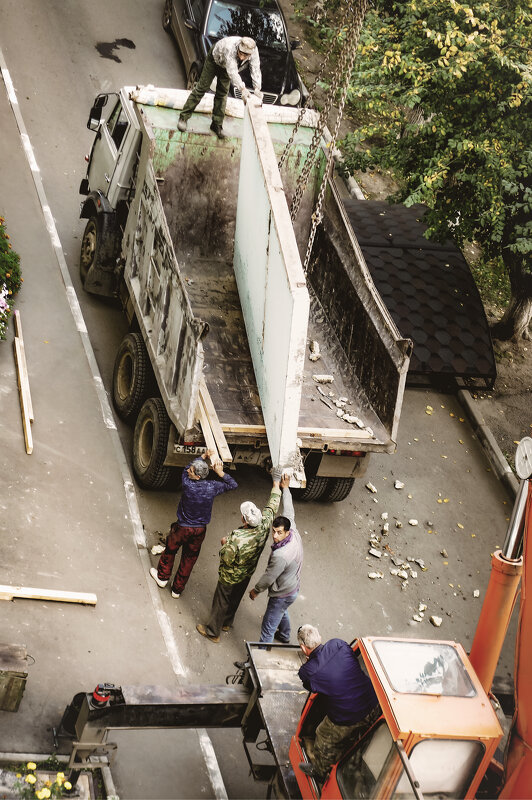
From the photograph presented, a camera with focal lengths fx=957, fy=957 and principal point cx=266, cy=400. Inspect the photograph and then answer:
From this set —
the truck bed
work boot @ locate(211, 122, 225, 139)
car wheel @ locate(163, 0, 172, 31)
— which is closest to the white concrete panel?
the truck bed

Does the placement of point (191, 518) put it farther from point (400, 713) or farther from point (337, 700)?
point (400, 713)

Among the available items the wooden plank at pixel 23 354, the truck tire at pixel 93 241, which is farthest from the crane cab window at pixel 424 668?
the truck tire at pixel 93 241

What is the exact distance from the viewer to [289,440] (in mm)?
8828

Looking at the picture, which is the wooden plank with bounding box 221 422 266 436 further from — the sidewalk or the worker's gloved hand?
the sidewalk

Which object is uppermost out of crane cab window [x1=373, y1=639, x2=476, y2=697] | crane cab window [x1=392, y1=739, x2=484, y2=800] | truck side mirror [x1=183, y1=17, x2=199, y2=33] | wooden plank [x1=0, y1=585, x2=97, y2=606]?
truck side mirror [x1=183, y1=17, x2=199, y2=33]

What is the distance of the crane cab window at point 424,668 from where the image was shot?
19.8 ft

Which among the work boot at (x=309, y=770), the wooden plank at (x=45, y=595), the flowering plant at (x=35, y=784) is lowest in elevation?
the wooden plank at (x=45, y=595)

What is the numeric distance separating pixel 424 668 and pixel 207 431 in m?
3.48

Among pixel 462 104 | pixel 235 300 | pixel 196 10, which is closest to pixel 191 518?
pixel 235 300

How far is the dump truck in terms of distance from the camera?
29.7 ft

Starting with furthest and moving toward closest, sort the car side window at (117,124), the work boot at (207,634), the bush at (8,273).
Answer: the car side window at (117,124)
the bush at (8,273)
the work boot at (207,634)

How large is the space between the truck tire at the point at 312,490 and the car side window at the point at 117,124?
15.9 ft

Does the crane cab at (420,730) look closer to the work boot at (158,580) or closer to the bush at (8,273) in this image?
the work boot at (158,580)

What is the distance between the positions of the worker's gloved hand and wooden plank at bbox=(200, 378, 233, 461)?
41 centimetres
